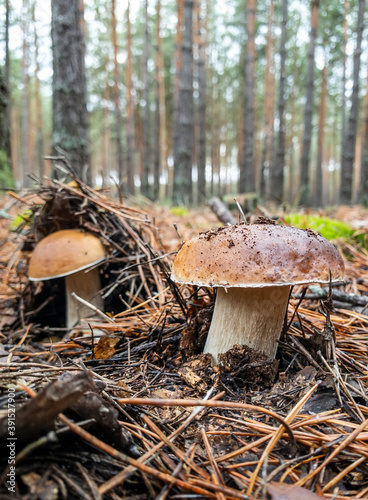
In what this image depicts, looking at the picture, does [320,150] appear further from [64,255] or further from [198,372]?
[198,372]

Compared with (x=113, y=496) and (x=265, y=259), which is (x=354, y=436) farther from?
(x=113, y=496)

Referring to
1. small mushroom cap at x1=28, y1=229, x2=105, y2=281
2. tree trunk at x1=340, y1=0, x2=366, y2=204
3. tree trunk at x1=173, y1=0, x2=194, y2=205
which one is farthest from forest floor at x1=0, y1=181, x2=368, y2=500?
tree trunk at x1=340, y1=0, x2=366, y2=204

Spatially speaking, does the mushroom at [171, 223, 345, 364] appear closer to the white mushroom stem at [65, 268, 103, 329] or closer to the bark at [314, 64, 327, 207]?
the white mushroom stem at [65, 268, 103, 329]

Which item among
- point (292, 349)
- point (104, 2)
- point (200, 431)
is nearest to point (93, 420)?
point (200, 431)

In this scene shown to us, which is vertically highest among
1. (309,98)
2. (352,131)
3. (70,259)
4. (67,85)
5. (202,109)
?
(202,109)

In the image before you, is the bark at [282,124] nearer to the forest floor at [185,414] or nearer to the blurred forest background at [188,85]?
the blurred forest background at [188,85]

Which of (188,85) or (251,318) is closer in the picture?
(251,318)

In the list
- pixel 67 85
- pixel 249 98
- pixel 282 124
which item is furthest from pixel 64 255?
pixel 249 98
